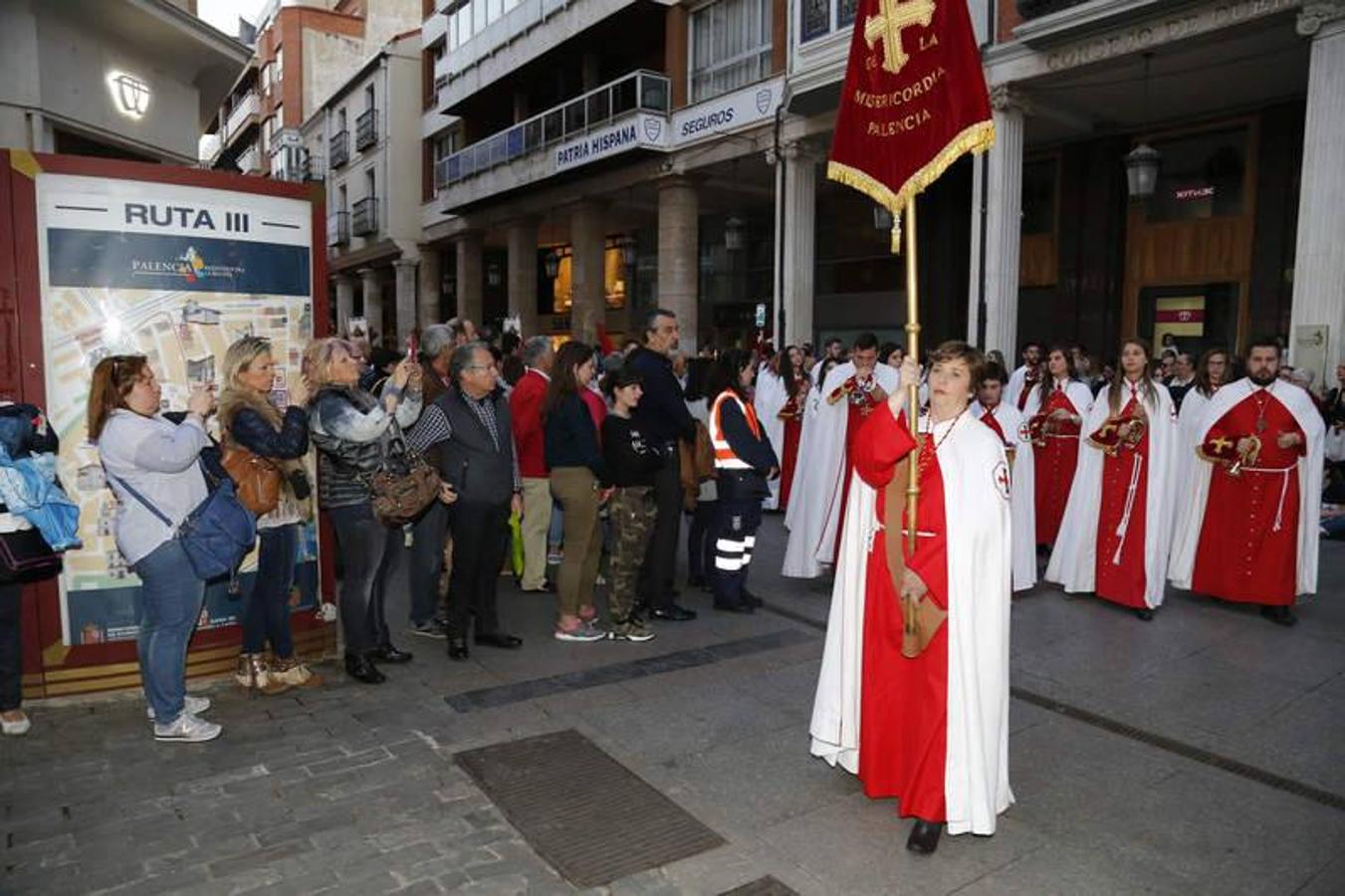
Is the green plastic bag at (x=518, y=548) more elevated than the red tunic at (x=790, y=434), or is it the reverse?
the red tunic at (x=790, y=434)


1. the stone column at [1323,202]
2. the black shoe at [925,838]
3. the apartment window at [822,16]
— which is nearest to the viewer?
the black shoe at [925,838]

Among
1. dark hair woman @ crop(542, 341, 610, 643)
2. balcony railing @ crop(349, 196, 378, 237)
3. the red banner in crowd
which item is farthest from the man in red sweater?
balcony railing @ crop(349, 196, 378, 237)

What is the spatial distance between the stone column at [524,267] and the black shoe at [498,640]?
20165mm

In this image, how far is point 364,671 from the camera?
17.5ft

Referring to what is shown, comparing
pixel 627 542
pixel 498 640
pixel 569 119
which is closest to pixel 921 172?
pixel 627 542

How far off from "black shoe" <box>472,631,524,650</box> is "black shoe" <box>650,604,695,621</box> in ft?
3.64

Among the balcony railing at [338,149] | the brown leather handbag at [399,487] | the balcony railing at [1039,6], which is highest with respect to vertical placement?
the balcony railing at [338,149]

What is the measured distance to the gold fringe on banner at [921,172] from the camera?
4141 millimetres

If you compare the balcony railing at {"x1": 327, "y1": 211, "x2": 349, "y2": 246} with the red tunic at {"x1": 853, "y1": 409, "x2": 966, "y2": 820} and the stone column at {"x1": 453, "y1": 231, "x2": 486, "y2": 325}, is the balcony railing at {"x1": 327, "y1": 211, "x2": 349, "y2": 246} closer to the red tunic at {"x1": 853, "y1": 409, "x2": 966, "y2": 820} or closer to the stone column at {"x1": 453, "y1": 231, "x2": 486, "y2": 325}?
the stone column at {"x1": 453, "y1": 231, "x2": 486, "y2": 325}

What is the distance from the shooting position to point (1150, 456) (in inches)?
283

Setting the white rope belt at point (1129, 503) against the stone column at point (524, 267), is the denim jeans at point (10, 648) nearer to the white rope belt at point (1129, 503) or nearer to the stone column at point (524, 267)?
the white rope belt at point (1129, 503)

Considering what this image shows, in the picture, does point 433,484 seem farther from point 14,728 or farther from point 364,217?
point 364,217

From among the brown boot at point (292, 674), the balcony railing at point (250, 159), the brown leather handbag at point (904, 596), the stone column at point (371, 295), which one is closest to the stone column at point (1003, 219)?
the brown leather handbag at point (904, 596)

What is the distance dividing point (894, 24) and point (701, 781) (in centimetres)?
360
